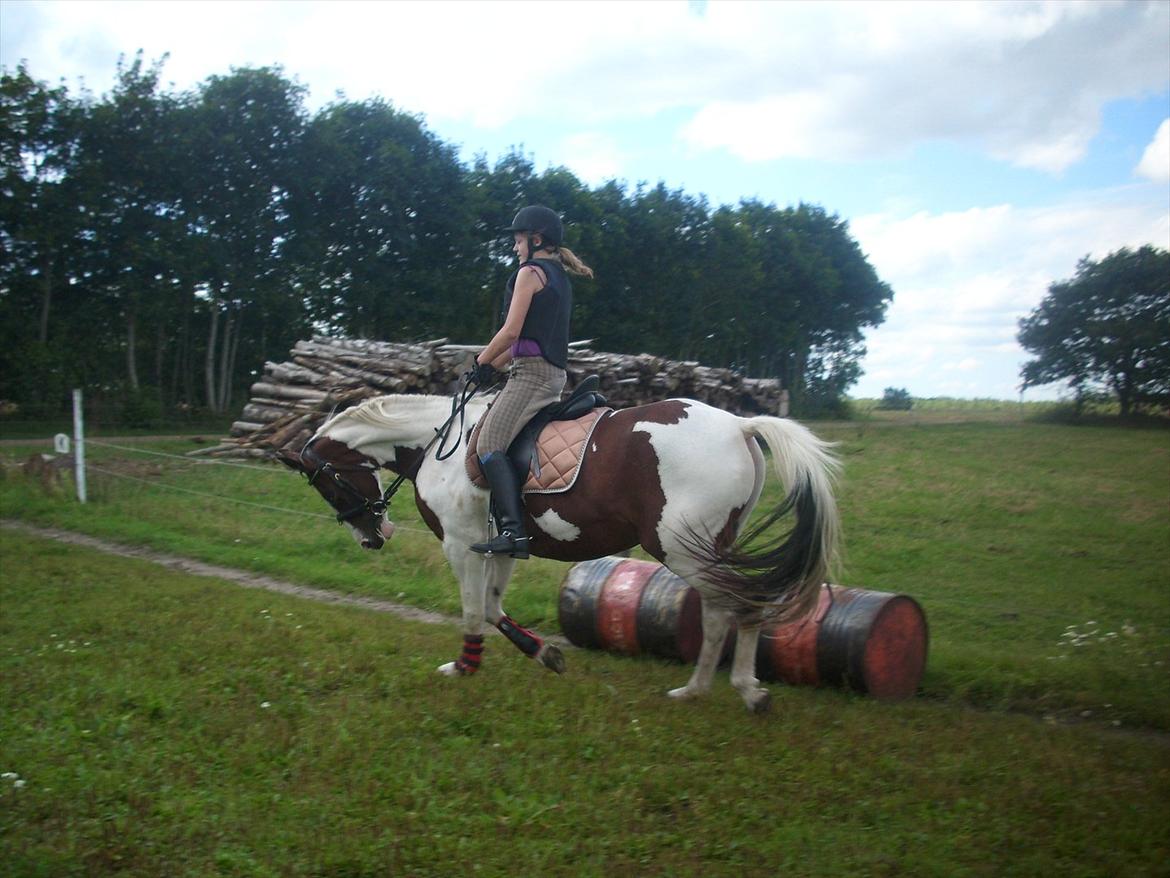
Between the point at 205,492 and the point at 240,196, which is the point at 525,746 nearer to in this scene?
the point at 205,492

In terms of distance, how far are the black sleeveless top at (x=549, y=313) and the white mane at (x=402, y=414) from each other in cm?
112

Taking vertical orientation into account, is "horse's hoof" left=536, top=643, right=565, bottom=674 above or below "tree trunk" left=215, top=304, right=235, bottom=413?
below

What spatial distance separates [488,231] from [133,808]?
106 feet

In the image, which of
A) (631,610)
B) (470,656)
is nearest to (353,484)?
(470,656)

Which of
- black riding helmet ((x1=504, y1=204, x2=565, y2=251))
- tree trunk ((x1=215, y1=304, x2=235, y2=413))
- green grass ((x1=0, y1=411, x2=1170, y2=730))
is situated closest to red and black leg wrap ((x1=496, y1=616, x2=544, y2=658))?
green grass ((x1=0, y1=411, x2=1170, y2=730))

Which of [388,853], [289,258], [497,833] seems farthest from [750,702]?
[289,258]

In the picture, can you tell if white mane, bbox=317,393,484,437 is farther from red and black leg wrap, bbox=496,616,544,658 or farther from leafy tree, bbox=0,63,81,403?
leafy tree, bbox=0,63,81,403

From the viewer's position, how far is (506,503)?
6.26 m

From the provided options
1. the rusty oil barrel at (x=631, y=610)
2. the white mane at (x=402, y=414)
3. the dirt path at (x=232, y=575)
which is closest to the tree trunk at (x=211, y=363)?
the dirt path at (x=232, y=575)

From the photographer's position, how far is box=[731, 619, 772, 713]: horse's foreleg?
5797mm

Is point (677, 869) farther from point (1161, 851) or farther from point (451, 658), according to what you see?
point (451, 658)

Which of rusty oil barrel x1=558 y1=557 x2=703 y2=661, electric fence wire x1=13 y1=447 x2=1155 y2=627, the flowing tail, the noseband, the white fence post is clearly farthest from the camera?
the white fence post

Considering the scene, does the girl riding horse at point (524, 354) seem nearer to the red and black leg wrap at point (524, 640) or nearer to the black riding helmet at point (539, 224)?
the black riding helmet at point (539, 224)

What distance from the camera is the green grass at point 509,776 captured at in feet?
12.8
